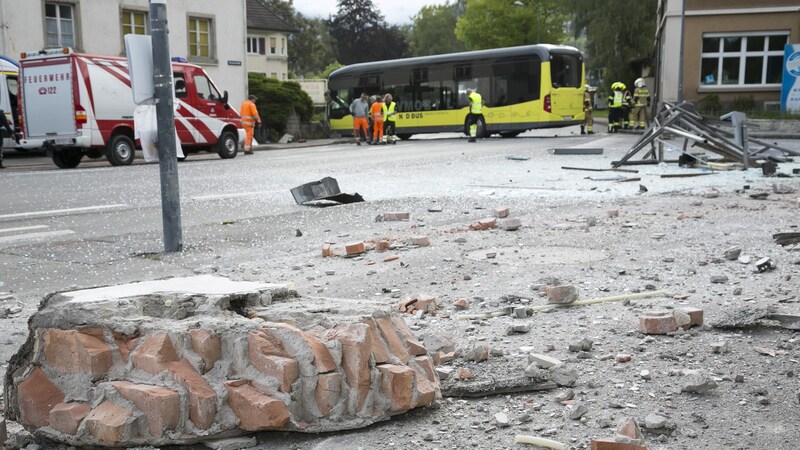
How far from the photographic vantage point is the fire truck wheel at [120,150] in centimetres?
1977

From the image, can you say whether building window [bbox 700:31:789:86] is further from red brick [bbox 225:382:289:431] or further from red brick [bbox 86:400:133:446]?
red brick [bbox 86:400:133:446]

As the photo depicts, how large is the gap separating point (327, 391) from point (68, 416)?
0.88 m

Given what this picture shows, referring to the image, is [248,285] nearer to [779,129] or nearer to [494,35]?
[779,129]

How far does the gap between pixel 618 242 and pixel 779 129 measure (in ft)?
81.6

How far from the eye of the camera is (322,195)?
1055 centimetres

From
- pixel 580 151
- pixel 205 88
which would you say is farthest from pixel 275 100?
A: pixel 580 151

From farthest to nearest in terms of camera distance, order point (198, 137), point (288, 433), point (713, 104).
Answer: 1. point (713, 104)
2. point (198, 137)
3. point (288, 433)

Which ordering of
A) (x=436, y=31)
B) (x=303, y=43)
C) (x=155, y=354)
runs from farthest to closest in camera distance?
(x=436, y=31) < (x=303, y=43) < (x=155, y=354)

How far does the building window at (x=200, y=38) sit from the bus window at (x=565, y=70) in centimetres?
1356

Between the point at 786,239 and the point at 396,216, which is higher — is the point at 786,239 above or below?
above

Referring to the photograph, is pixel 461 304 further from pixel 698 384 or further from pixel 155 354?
pixel 155 354

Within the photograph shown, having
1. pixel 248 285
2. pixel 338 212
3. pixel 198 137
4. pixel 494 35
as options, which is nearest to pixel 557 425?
pixel 248 285

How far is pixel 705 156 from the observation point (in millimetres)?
15469

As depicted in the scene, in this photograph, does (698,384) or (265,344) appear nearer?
(265,344)
